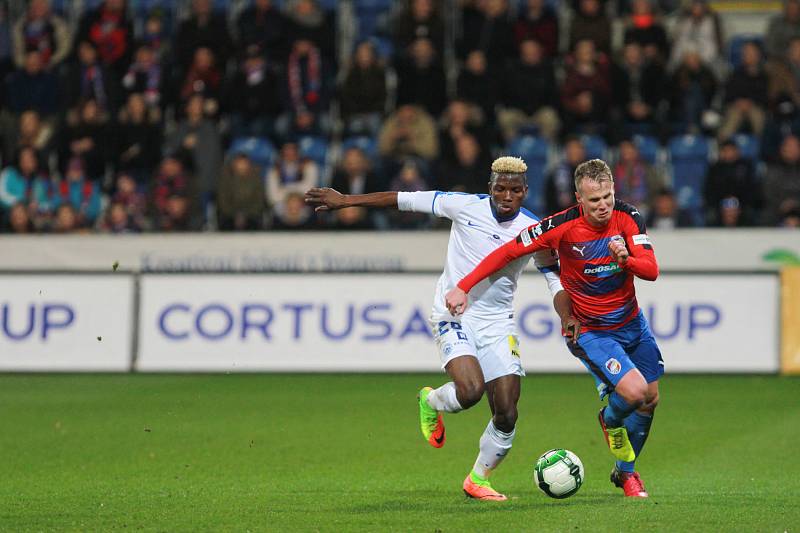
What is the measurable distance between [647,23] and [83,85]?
7.81 metres

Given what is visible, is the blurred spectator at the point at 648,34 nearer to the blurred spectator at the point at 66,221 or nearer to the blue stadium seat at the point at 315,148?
the blue stadium seat at the point at 315,148

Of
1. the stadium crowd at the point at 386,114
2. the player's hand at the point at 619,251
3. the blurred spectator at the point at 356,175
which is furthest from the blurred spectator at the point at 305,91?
the player's hand at the point at 619,251

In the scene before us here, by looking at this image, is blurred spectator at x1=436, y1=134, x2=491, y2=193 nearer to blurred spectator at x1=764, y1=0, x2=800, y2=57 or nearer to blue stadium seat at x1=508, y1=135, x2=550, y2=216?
blue stadium seat at x1=508, y1=135, x2=550, y2=216

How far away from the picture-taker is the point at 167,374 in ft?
52.3

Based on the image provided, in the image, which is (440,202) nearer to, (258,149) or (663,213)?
(663,213)

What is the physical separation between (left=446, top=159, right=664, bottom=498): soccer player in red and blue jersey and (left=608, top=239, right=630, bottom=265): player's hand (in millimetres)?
155

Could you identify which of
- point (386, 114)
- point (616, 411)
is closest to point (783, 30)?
point (386, 114)

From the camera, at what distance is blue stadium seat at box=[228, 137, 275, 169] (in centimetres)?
1875

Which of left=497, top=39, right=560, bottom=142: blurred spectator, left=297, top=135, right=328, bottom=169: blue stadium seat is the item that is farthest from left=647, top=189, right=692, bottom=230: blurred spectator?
left=297, top=135, right=328, bottom=169: blue stadium seat

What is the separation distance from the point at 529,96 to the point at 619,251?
11062 mm

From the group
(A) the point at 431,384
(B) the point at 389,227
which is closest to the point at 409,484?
(A) the point at 431,384

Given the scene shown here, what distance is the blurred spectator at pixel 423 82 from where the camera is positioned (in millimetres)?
18500

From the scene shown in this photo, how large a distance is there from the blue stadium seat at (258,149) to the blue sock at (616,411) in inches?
430

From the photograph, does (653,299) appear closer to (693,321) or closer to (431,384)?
(693,321)
